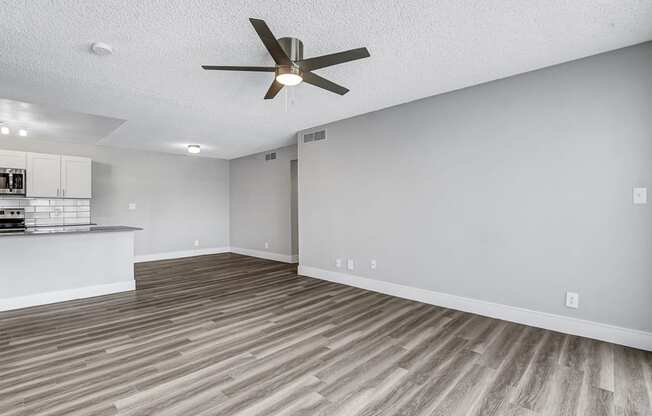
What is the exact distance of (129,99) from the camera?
12.6 feet

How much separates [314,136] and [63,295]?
4.31 metres

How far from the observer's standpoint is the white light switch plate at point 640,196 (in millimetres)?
2576

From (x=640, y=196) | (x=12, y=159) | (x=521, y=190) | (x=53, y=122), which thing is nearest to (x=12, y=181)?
(x=12, y=159)

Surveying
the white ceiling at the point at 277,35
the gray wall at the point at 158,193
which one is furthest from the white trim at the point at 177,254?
the white ceiling at the point at 277,35

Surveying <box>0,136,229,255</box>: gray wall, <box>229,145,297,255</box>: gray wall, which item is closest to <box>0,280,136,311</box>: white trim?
<box>0,136,229,255</box>: gray wall

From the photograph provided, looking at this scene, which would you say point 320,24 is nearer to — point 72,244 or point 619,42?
point 619,42

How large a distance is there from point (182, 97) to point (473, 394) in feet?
13.9

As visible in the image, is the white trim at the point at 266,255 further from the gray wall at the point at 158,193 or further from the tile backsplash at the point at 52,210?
the tile backsplash at the point at 52,210

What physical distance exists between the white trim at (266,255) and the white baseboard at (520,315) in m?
2.34

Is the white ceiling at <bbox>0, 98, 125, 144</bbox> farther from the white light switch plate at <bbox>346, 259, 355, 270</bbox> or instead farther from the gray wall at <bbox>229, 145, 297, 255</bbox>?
the white light switch plate at <bbox>346, 259, 355, 270</bbox>

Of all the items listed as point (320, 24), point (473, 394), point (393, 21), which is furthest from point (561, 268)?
point (320, 24)

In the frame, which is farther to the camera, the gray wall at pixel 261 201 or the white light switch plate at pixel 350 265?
the gray wall at pixel 261 201

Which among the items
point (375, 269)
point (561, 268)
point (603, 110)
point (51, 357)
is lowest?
point (51, 357)

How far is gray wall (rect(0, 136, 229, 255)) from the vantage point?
6566mm
